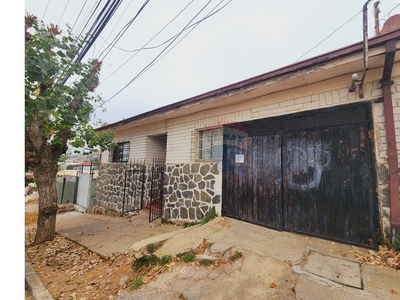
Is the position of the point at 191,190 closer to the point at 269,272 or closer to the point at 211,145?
the point at 211,145

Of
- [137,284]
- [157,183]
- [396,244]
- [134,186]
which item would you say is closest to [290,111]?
[396,244]

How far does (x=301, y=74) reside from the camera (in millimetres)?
3559

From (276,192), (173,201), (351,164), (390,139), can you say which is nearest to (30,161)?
(173,201)

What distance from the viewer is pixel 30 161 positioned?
538 centimetres

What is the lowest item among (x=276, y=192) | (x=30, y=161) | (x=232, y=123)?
(x=276, y=192)

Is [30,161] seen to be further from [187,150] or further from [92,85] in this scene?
[187,150]

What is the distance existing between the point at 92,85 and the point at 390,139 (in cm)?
712

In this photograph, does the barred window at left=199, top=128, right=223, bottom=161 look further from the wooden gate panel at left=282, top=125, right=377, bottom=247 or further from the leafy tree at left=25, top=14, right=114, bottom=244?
the leafy tree at left=25, top=14, right=114, bottom=244

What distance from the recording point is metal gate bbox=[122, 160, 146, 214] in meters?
7.80

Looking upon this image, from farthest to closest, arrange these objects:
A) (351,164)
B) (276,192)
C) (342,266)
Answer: (276,192) < (351,164) < (342,266)

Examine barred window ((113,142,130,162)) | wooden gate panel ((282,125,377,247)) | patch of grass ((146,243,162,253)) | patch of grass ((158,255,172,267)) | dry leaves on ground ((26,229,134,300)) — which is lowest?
dry leaves on ground ((26,229,134,300))

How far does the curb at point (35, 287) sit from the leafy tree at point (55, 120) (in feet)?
7.28

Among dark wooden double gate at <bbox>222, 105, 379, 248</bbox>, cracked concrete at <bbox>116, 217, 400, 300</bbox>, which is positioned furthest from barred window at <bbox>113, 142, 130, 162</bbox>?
cracked concrete at <bbox>116, 217, 400, 300</bbox>

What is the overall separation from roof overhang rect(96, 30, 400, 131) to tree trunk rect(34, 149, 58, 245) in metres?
4.14
